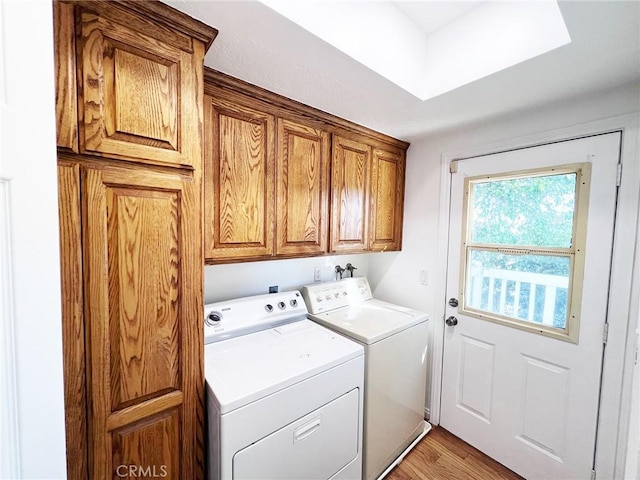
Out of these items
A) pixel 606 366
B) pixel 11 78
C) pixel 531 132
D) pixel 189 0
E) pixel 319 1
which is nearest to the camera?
pixel 11 78

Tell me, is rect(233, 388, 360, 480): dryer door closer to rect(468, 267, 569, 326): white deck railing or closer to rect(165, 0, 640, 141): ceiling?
rect(468, 267, 569, 326): white deck railing

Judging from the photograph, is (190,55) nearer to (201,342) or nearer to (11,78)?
(11,78)

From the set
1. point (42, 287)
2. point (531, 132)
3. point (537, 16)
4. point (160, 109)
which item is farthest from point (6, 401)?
point (531, 132)

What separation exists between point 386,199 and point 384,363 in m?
1.20

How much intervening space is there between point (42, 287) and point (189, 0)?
932mm

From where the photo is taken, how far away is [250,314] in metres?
1.58

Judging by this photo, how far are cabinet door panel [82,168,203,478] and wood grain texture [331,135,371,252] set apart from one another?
3.24ft

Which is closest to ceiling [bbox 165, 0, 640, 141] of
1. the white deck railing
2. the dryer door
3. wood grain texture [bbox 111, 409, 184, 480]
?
the white deck railing

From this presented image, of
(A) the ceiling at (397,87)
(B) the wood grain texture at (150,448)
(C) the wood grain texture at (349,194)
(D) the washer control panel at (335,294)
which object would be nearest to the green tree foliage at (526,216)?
(A) the ceiling at (397,87)

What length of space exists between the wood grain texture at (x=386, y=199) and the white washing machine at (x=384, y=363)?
1.55 ft

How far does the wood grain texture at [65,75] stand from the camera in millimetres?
741

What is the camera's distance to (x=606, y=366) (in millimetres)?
1353

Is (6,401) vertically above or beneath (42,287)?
beneath

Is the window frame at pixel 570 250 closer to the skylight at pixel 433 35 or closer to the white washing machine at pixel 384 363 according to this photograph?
the white washing machine at pixel 384 363
